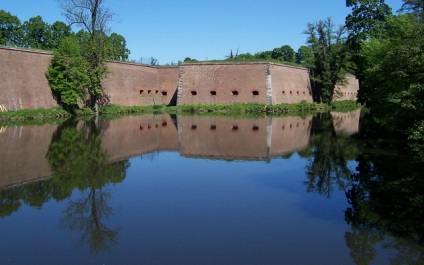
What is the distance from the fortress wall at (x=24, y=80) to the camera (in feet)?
73.7

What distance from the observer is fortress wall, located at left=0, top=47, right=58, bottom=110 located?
22469 mm

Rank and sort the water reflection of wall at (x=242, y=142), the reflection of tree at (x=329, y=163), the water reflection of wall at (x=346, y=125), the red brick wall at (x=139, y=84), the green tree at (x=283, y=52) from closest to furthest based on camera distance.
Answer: the reflection of tree at (x=329, y=163) → the water reflection of wall at (x=242, y=142) → the water reflection of wall at (x=346, y=125) → the red brick wall at (x=139, y=84) → the green tree at (x=283, y=52)

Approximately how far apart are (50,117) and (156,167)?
53.4 feet

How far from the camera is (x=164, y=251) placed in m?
4.27

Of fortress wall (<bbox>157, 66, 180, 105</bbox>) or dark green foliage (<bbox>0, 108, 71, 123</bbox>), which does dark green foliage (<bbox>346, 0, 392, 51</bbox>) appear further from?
dark green foliage (<bbox>0, 108, 71, 123</bbox>)

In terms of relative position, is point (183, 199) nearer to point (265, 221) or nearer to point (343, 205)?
point (265, 221)

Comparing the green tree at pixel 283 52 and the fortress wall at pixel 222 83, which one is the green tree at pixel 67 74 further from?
the green tree at pixel 283 52

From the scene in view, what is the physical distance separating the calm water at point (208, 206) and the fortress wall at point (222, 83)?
67.1 feet

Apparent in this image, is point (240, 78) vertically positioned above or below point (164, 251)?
above

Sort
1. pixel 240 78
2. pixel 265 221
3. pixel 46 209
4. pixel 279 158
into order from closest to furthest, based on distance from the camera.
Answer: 1. pixel 265 221
2. pixel 46 209
3. pixel 279 158
4. pixel 240 78

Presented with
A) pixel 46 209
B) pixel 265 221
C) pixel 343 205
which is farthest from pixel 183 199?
pixel 343 205

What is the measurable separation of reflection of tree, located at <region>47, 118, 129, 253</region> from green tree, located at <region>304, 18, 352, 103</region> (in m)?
27.9

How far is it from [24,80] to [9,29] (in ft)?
82.9

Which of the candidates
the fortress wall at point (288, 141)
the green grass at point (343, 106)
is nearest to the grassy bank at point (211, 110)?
the green grass at point (343, 106)
